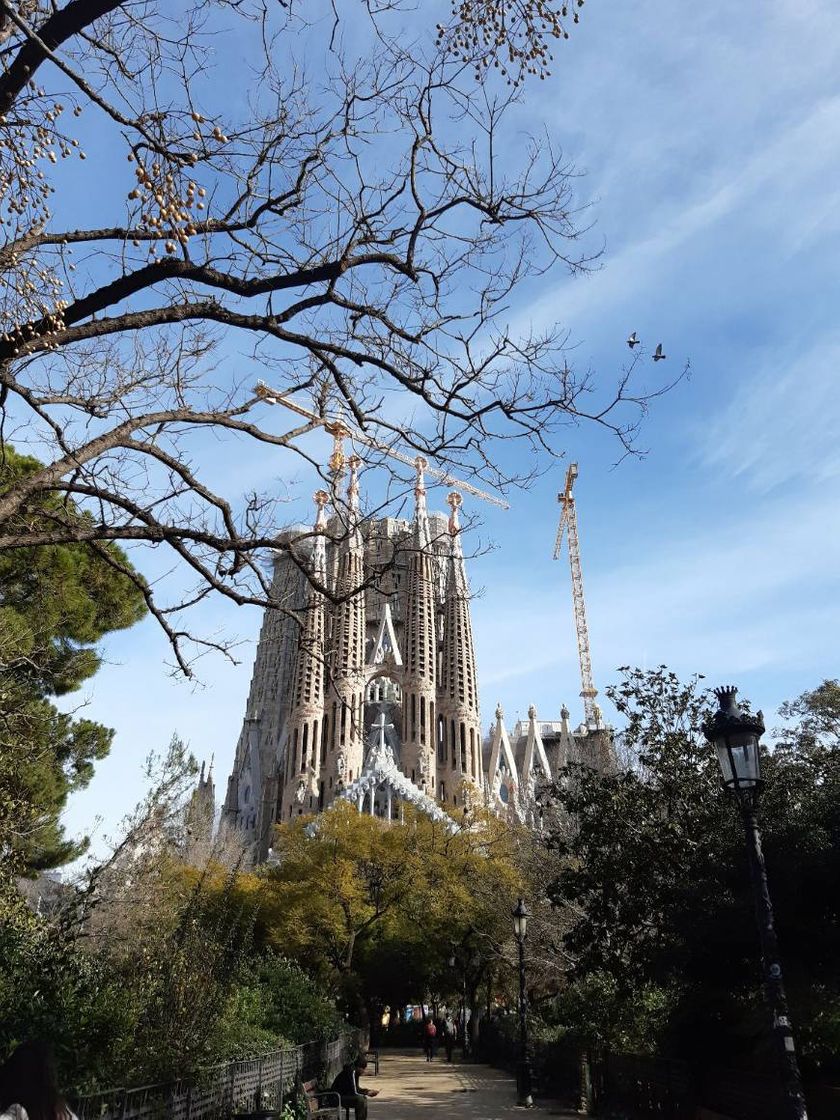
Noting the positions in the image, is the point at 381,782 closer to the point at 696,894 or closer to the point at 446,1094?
the point at 446,1094

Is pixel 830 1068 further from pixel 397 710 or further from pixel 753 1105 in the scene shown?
pixel 397 710

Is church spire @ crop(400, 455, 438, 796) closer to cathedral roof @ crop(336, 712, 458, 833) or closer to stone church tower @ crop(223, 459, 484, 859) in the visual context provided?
stone church tower @ crop(223, 459, 484, 859)

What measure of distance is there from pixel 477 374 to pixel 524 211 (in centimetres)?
111

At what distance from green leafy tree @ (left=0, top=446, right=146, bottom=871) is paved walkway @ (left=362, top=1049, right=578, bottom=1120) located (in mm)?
5936

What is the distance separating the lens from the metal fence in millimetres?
5367

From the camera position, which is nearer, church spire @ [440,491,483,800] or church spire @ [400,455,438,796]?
church spire @ [400,455,438,796]

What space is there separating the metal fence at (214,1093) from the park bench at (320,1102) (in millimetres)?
305

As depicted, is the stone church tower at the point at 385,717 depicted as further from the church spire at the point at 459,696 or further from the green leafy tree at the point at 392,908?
the green leafy tree at the point at 392,908

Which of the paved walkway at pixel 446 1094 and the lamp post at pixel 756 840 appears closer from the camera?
the lamp post at pixel 756 840

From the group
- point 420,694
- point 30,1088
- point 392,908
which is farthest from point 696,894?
point 420,694

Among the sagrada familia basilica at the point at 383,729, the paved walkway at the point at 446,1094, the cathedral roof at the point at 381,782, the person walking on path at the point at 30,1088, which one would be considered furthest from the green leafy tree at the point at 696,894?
the cathedral roof at the point at 381,782

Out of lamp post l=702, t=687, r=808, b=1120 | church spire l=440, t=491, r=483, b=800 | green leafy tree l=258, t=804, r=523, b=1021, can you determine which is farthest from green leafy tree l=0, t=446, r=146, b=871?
church spire l=440, t=491, r=483, b=800

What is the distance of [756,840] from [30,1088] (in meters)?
3.92

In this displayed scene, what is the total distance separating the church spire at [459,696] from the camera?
56312 mm
